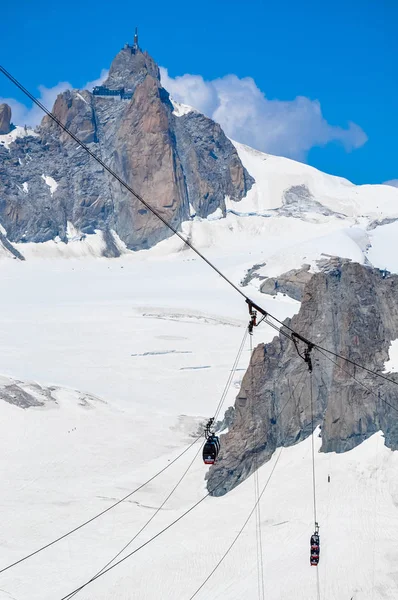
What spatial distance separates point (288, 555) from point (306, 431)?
22.8 meters

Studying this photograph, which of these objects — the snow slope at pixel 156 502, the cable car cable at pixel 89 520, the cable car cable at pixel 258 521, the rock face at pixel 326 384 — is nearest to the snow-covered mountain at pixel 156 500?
the snow slope at pixel 156 502

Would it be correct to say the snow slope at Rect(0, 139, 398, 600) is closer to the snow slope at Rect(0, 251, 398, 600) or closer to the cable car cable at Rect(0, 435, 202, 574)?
the snow slope at Rect(0, 251, 398, 600)

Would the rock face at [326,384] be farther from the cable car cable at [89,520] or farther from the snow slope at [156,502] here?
the cable car cable at [89,520]

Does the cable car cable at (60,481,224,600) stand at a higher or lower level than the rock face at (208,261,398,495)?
lower

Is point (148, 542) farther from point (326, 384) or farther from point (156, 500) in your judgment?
point (326, 384)

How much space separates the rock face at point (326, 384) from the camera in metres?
86.5

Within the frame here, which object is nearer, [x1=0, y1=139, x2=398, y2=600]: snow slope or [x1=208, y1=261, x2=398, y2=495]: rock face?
[x1=0, y1=139, x2=398, y2=600]: snow slope

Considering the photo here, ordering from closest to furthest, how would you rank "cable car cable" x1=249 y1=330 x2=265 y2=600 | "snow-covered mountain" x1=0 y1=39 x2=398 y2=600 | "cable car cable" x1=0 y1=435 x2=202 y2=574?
"cable car cable" x1=249 y1=330 x2=265 y2=600 < "snow-covered mountain" x1=0 y1=39 x2=398 y2=600 < "cable car cable" x1=0 y1=435 x2=202 y2=574

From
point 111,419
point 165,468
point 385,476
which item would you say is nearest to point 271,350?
point 165,468

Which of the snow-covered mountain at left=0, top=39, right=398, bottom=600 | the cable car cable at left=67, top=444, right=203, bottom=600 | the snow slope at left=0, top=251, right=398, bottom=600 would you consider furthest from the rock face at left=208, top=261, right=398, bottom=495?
the cable car cable at left=67, top=444, right=203, bottom=600

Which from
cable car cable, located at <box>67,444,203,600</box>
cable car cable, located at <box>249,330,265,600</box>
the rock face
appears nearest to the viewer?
cable car cable, located at <box>249,330,265,600</box>

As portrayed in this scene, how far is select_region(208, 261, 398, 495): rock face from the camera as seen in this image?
8650 centimetres

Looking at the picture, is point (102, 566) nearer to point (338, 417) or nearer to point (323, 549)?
point (323, 549)

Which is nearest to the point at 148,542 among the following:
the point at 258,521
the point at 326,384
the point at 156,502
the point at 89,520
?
the point at 258,521
